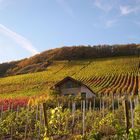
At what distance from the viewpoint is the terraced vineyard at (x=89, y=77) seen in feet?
213

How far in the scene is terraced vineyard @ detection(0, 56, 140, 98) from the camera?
6491cm

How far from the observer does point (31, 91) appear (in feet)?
231

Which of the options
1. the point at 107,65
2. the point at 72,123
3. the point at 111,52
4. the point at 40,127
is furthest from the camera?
Result: the point at 111,52

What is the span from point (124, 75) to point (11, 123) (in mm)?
54614

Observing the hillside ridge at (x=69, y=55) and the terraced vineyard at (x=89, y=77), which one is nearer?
the terraced vineyard at (x=89, y=77)

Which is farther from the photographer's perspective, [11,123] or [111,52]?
[111,52]

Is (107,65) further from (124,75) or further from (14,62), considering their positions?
(14,62)

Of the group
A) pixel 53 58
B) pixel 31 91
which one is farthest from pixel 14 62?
pixel 31 91

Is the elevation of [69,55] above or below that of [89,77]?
above

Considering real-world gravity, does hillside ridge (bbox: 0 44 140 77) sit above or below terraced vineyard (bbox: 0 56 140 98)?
above

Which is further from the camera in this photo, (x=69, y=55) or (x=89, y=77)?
(x=69, y=55)

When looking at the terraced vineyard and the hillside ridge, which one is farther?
the hillside ridge

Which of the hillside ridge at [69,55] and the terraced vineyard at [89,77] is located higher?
the hillside ridge at [69,55]

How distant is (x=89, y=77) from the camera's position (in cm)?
7662
